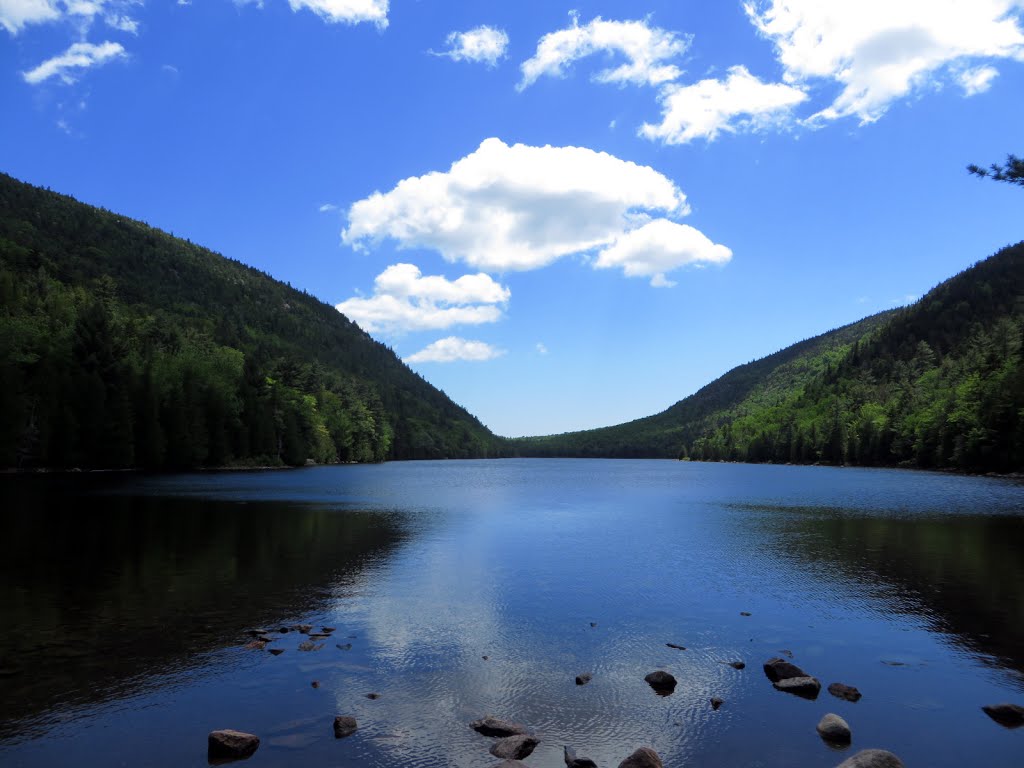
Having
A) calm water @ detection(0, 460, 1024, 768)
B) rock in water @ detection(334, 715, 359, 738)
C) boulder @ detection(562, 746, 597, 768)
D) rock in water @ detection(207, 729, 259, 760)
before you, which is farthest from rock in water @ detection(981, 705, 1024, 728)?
rock in water @ detection(207, 729, 259, 760)

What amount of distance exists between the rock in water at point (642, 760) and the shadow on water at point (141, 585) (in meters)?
12.8

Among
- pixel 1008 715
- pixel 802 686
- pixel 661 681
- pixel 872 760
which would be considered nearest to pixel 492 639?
pixel 661 681

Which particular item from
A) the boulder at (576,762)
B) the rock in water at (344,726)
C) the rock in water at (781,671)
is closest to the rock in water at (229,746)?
the rock in water at (344,726)

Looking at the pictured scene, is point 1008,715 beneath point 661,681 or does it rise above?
beneath

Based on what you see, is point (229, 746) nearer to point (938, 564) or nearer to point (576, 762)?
point (576, 762)

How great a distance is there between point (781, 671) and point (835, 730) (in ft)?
13.0

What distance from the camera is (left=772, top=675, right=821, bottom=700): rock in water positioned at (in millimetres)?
17062

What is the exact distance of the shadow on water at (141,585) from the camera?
17.6 m

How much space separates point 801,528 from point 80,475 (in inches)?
4153

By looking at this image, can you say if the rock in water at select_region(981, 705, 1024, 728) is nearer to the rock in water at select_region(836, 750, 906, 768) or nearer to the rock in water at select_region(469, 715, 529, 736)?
the rock in water at select_region(836, 750, 906, 768)

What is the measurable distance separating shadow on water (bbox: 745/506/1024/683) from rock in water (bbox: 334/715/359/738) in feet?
61.7

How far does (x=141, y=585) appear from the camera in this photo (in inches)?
1104

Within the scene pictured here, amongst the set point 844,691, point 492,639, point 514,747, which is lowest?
point 844,691

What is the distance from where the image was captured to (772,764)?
13.1 m
